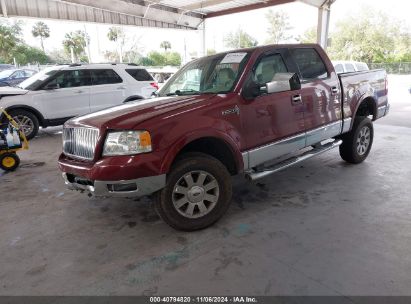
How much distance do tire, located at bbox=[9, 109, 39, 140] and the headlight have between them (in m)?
6.16

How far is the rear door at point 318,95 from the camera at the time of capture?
14.1 feet

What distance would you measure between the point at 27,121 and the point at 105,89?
7.04 ft

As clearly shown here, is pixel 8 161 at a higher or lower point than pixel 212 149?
lower

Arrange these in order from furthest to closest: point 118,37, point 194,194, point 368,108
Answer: point 118,37 → point 368,108 → point 194,194

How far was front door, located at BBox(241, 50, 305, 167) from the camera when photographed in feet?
12.0

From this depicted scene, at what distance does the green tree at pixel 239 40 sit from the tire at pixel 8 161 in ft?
250

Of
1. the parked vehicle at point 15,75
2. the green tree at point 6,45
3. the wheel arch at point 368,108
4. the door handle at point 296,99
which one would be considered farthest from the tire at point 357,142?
the green tree at point 6,45

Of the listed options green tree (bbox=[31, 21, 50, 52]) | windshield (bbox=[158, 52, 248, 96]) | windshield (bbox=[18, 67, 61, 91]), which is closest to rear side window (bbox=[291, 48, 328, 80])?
windshield (bbox=[158, 52, 248, 96])

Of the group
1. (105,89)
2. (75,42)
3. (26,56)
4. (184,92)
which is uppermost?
(75,42)

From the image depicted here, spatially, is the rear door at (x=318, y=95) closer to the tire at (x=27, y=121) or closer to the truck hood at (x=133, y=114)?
the truck hood at (x=133, y=114)

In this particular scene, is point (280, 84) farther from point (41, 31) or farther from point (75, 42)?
point (41, 31)

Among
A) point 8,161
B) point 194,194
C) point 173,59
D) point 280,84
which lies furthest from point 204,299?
point 173,59

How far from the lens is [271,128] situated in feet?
12.7

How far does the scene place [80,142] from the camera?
3344mm
